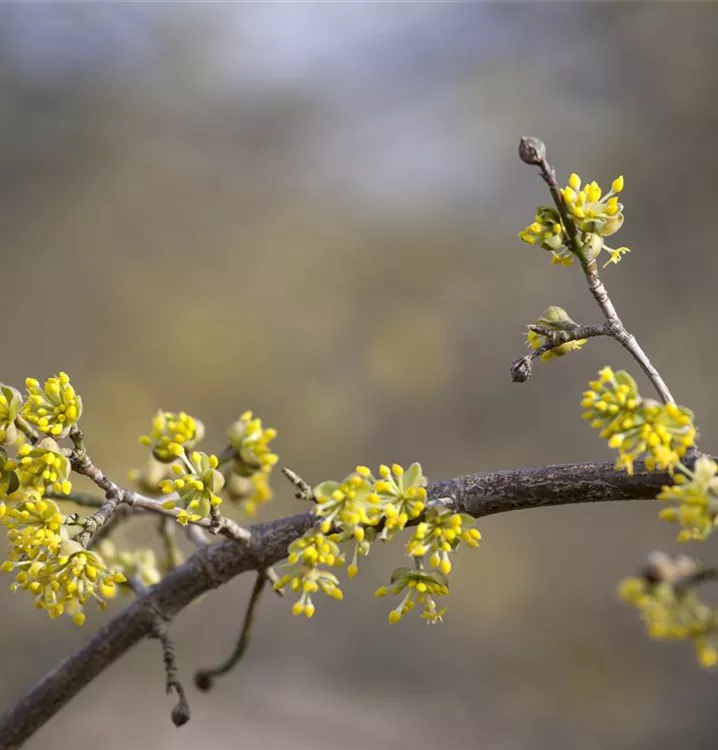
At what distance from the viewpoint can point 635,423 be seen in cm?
72

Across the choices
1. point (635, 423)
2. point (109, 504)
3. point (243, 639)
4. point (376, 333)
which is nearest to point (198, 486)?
point (109, 504)

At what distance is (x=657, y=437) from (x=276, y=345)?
5249mm

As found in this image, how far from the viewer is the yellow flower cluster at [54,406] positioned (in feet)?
2.85

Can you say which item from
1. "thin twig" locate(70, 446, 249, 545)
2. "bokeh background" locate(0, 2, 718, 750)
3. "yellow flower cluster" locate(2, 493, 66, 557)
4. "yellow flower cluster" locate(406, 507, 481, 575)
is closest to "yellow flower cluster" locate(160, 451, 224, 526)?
"thin twig" locate(70, 446, 249, 545)

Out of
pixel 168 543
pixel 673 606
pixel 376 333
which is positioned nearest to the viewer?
pixel 673 606

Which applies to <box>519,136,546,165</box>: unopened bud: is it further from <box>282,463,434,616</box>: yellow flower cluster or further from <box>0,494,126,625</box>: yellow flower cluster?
<box>0,494,126,625</box>: yellow flower cluster

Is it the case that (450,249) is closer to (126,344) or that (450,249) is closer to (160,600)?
(126,344)

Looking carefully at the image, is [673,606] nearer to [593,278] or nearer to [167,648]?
[593,278]

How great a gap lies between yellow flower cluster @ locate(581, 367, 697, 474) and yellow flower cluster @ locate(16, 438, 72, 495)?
52cm

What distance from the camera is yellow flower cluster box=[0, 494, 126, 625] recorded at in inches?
33.1

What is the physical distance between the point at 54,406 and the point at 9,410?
0.05 meters

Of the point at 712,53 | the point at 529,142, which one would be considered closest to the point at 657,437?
the point at 529,142

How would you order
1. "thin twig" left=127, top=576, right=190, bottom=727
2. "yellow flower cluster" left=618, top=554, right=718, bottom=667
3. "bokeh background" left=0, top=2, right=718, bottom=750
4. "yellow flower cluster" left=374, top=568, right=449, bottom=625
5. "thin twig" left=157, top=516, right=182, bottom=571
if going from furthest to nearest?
"bokeh background" left=0, top=2, right=718, bottom=750, "thin twig" left=157, top=516, right=182, bottom=571, "thin twig" left=127, top=576, right=190, bottom=727, "yellow flower cluster" left=374, top=568, right=449, bottom=625, "yellow flower cluster" left=618, top=554, right=718, bottom=667

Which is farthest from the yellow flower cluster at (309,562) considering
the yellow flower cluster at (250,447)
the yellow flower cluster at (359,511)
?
the yellow flower cluster at (250,447)
